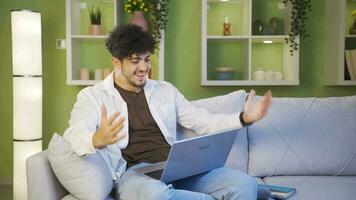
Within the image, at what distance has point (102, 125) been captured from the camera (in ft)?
4.21

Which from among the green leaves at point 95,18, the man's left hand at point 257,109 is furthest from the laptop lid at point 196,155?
the green leaves at point 95,18

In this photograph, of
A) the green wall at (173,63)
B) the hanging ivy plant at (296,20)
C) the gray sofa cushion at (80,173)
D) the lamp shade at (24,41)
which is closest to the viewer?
the gray sofa cushion at (80,173)

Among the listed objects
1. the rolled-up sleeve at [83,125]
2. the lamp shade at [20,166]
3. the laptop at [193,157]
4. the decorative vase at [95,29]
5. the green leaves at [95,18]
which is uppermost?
the green leaves at [95,18]

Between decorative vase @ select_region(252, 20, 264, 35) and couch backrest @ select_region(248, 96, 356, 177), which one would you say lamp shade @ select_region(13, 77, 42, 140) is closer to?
couch backrest @ select_region(248, 96, 356, 177)

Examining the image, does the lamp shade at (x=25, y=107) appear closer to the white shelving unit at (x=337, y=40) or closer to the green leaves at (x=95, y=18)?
the green leaves at (x=95, y=18)

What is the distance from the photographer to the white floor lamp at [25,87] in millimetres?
2457

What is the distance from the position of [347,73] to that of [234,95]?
47.7 inches

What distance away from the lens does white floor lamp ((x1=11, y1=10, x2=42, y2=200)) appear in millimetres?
2457

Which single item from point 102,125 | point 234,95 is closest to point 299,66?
point 234,95

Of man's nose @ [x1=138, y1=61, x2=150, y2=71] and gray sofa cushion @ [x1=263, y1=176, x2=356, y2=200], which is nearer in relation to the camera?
gray sofa cushion @ [x1=263, y1=176, x2=356, y2=200]

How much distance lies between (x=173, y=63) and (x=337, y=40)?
1.29m

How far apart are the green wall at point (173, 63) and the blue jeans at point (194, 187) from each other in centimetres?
147

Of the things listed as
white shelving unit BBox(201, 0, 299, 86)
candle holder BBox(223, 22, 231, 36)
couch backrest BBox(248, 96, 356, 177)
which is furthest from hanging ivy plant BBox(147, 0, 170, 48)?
couch backrest BBox(248, 96, 356, 177)

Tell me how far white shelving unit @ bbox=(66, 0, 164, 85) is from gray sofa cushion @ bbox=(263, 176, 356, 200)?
1.26 metres
